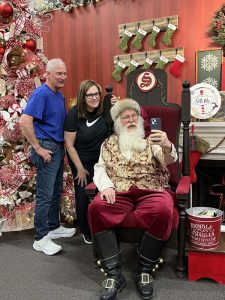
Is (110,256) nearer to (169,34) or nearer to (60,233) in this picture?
(60,233)

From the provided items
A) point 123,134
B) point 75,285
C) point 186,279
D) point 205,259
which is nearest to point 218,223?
point 205,259

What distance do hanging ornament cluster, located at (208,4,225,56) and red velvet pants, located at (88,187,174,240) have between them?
5.14 ft

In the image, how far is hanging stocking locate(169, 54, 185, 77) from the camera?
3230 mm

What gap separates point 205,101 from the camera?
294 cm

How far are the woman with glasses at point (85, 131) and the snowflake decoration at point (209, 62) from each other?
3.26 feet

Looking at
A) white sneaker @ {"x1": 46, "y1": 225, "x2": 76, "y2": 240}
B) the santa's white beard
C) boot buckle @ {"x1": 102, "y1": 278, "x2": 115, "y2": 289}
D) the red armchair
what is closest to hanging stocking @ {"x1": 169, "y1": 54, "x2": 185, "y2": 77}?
the red armchair

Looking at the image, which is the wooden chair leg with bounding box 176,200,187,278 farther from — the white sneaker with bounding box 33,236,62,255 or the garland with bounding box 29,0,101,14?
the garland with bounding box 29,0,101,14

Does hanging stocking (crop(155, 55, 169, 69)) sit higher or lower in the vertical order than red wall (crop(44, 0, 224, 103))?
lower

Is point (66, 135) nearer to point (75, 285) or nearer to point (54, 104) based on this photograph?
point (54, 104)

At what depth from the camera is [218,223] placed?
218cm

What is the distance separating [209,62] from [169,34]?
49 centimetres

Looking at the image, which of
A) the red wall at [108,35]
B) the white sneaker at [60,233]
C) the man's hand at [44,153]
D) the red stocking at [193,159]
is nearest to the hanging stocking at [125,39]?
the red wall at [108,35]

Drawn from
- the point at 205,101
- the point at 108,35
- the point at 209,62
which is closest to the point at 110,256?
the point at 205,101

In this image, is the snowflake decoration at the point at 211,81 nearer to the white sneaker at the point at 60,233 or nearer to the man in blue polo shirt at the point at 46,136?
the man in blue polo shirt at the point at 46,136
